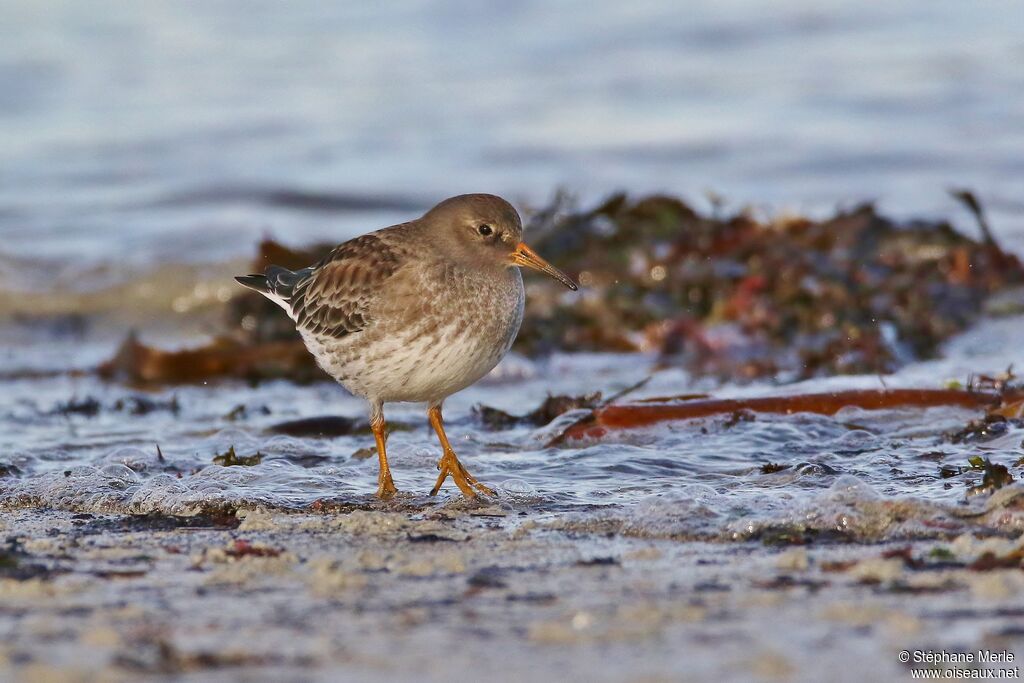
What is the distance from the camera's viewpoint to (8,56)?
17.2 metres

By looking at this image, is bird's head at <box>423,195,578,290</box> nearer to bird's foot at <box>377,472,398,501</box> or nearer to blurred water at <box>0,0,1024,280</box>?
bird's foot at <box>377,472,398,501</box>

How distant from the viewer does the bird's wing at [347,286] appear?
5.34m

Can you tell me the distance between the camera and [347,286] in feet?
18.0

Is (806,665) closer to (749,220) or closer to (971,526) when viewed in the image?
(971,526)

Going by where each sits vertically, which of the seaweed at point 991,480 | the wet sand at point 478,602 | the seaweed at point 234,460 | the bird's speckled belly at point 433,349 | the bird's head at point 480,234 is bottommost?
the wet sand at point 478,602

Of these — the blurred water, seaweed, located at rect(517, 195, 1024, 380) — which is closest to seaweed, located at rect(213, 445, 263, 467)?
seaweed, located at rect(517, 195, 1024, 380)

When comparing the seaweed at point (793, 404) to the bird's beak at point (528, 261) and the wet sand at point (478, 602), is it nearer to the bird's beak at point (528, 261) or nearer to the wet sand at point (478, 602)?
the bird's beak at point (528, 261)

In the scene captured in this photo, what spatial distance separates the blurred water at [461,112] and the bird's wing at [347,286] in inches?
210

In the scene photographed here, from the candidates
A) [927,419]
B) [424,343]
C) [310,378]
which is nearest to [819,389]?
[927,419]

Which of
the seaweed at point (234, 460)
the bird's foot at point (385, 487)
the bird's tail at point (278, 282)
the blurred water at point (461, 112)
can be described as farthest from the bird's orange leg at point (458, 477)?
the blurred water at point (461, 112)

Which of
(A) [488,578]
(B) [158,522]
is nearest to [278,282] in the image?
(B) [158,522]

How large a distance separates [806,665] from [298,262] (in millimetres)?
6765

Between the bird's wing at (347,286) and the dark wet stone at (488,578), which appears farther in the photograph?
the bird's wing at (347,286)

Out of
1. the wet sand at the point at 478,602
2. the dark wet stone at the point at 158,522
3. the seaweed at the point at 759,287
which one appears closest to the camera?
the wet sand at the point at 478,602
